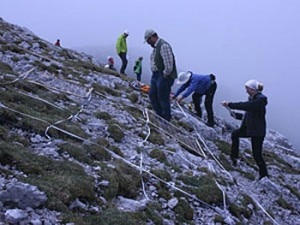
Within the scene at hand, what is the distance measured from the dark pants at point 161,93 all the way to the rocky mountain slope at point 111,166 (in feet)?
1.23

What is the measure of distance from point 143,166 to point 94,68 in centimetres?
1380

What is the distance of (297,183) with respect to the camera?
49.3 feet

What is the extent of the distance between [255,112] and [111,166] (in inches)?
204

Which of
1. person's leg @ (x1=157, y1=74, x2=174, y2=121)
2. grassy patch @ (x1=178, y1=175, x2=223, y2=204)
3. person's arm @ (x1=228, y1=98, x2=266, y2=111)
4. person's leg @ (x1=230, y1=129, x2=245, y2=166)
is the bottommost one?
grassy patch @ (x1=178, y1=175, x2=223, y2=204)

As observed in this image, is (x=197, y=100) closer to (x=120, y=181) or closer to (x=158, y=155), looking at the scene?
(x=158, y=155)

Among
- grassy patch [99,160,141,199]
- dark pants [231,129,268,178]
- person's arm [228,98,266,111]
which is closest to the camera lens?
grassy patch [99,160,141,199]

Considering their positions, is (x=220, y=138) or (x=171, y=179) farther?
(x=220, y=138)

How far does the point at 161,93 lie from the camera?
13.5 metres

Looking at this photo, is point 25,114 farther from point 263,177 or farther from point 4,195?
point 263,177

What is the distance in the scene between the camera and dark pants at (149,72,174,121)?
13.4 metres

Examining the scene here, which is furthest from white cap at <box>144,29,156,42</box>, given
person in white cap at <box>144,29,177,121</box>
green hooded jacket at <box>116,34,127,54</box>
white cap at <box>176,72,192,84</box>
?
green hooded jacket at <box>116,34,127,54</box>

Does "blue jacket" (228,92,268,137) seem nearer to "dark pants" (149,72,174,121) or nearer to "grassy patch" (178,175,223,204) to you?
"dark pants" (149,72,174,121)

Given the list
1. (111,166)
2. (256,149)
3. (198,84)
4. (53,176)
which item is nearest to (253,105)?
(256,149)

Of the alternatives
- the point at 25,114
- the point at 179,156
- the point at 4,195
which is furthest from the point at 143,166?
the point at 4,195
